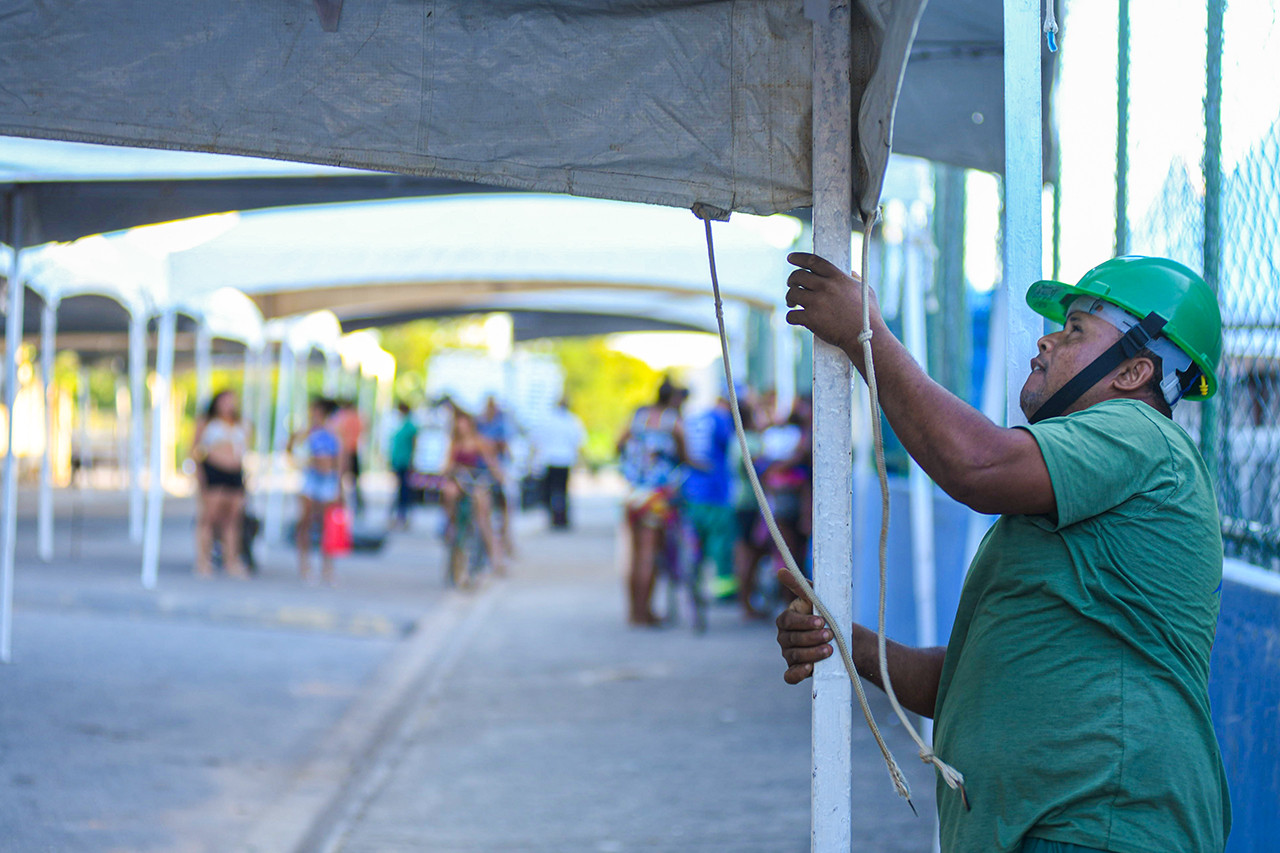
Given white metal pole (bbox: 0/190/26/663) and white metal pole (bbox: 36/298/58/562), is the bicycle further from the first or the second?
white metal pole (bbox: 0/190/26/663)

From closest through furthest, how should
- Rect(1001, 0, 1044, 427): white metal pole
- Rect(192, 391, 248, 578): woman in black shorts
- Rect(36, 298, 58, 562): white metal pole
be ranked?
1. Rect(1001, 0, 1044, 427): white metal pole
2. Rect(36, 298, 58, 562): white metal pole
3. Rect(192, 391, 248, 578): woman in black shorts

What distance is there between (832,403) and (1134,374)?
1.80ft

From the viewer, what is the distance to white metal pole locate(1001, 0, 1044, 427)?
2.50 metres

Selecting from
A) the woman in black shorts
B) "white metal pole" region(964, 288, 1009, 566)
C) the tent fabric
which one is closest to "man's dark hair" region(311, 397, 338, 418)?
the woman in black shorts

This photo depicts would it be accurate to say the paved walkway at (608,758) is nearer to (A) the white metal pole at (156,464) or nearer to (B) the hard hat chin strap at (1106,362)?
(B) the hard hat chin strap at (1106,362)

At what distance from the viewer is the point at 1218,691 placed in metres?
3.65

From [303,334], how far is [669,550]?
823 centimetres

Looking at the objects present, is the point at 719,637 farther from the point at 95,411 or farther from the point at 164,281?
the point at 95,411

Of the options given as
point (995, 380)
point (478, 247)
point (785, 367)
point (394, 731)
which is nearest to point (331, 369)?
point (785, 367)

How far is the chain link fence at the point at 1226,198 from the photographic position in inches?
141

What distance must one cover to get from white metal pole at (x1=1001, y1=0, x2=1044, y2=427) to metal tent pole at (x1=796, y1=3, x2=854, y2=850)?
34 centimetres

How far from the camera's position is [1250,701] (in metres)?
3.42

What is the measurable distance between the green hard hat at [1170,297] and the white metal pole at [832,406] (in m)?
0.46

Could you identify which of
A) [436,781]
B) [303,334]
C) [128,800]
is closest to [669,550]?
[436,781]
